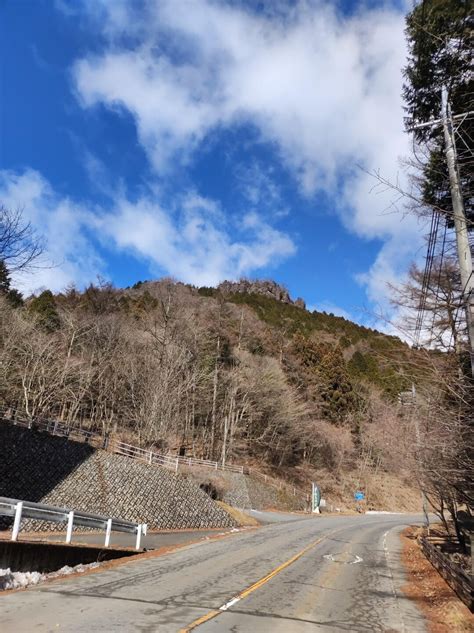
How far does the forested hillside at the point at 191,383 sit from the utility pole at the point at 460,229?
69.3 ft

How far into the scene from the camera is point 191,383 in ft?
134

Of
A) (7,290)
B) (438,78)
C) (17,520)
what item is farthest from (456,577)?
(7,290)

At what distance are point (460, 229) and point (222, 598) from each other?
7.43 m

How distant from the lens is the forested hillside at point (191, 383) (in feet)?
115

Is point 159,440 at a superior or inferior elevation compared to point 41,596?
superior

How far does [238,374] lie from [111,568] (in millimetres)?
36486

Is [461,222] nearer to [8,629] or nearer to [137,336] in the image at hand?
[8,629]

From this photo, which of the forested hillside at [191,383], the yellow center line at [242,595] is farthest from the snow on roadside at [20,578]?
the forested hillside at [191,383]

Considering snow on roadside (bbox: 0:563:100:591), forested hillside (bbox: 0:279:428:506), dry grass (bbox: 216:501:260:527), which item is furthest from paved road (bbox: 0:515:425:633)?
forested hillside (bbox: 0:279:428:506)

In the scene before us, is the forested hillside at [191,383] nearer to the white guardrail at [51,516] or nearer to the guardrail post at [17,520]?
the white guardrail at [51,516]

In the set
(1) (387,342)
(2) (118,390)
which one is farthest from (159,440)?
(1) (387,342)

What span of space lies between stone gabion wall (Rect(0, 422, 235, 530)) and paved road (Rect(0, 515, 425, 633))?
8221 millimetres

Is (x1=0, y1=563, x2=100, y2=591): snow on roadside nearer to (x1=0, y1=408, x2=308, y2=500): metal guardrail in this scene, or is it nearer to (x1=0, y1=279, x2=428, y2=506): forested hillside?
(x1=0, y1=408, x2=308, y2=500): metal guardrail

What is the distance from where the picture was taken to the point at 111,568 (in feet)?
34.8
